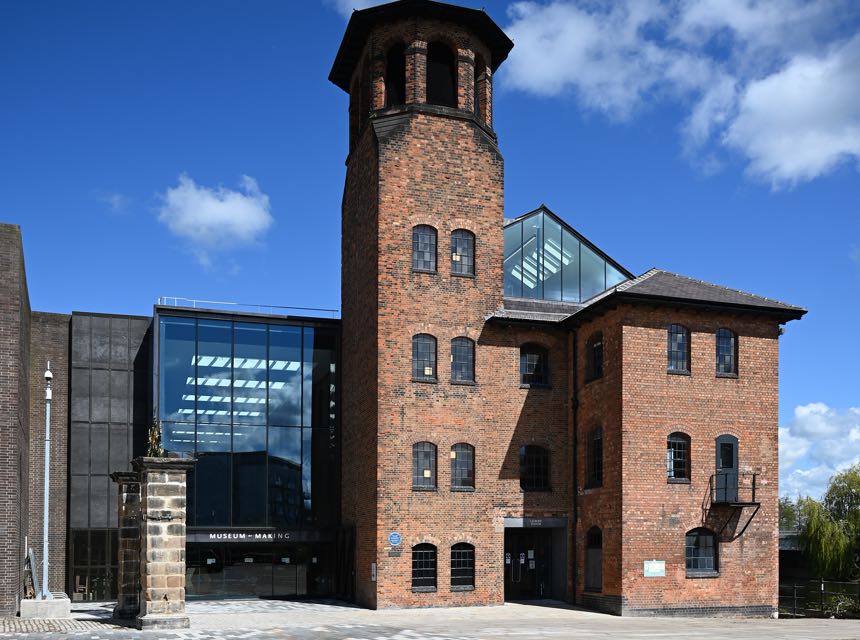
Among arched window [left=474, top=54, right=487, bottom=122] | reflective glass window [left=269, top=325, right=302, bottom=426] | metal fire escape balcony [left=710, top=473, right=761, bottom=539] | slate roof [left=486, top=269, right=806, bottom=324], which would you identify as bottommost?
metal fire escape balcony [left=710, top=473, right=761, bottom=539]

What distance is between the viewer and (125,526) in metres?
25.4

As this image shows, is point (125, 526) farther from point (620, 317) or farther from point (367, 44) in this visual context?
point (367, 44)

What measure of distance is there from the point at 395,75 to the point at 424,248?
644cm

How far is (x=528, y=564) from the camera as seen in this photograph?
3172 cm

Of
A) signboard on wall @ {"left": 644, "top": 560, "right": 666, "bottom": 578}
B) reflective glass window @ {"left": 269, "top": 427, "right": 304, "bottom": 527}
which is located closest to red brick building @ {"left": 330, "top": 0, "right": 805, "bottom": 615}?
signboard on wall @ {"left": 644, "top": 560, "right": 666, "bottom": 578}

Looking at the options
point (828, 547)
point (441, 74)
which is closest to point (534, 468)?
point (828, 547)

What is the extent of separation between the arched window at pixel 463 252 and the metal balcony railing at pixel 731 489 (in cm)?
988

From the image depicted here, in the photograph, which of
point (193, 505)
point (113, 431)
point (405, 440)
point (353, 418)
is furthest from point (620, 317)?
point (113, 431)

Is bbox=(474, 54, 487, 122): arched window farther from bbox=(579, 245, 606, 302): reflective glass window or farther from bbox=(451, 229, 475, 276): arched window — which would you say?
bbox=(579, 245, 606, 302): reflective glass window

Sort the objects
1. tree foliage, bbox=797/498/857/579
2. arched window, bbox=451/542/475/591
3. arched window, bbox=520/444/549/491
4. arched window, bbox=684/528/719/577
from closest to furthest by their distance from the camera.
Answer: arched window, bbox=684/528/719/577
arched window, bbox=451/542/475/591
arched window, bbox=520/444/549/491
tree foliage, bbox=797/498/857/579

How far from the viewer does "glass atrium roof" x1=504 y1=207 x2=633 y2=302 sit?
33062 millimetres

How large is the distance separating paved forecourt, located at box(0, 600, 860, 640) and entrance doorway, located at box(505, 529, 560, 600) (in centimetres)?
174

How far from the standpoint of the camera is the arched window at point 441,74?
107 feet

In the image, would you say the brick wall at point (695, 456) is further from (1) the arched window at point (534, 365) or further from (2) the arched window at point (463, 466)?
(2) the arched window at point (463, 466)
